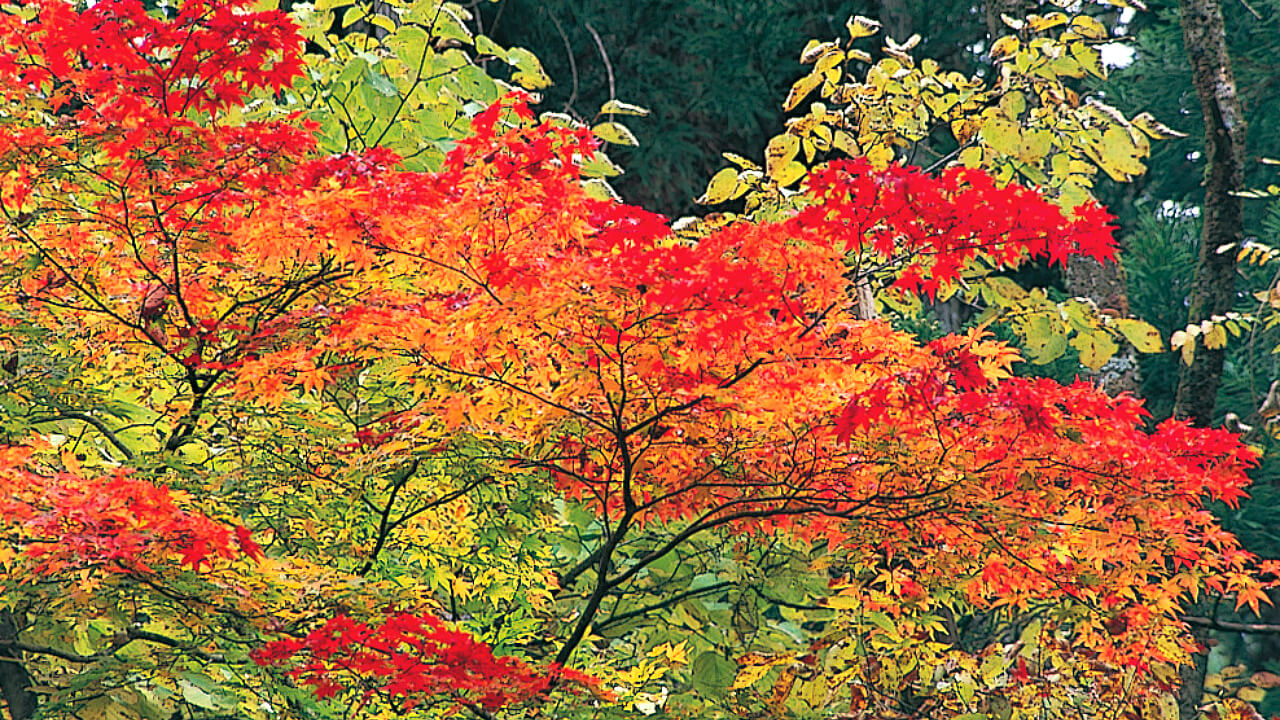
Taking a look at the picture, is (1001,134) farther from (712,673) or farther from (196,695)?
(196,695)

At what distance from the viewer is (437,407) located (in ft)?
A: 9.07

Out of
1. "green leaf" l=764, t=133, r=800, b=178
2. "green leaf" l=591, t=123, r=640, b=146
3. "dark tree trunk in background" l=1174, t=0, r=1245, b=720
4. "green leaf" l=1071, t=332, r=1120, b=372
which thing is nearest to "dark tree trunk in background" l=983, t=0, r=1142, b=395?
A: "dark tree trunk in background" l=1174, t=0, r=1245, b=720

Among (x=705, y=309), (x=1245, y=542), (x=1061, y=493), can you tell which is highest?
(x=705, y=309)

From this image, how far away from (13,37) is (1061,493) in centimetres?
284

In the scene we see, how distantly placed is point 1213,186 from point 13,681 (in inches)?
202

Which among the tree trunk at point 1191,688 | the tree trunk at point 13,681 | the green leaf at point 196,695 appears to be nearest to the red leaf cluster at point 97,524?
the green leaf at point 196,695

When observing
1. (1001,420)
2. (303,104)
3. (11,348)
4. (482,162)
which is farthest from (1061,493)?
(303,104)

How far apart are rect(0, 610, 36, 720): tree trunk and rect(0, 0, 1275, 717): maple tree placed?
0.01m

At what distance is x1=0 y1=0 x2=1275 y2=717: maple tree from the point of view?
8.30 feet

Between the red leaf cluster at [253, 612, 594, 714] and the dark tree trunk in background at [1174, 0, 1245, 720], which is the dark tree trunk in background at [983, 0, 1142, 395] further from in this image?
the red leaf cluster at [253, 612, 594, 714]

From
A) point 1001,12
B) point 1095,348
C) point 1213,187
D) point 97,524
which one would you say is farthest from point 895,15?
point 97,524

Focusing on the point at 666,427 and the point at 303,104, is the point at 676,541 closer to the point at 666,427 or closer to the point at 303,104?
the point at 666,427

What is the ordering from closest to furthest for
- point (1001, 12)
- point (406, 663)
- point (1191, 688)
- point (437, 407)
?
1. point (406, 663)
2. point (437, 407)
3. point (1001, 12)
4. point (1191, 688)

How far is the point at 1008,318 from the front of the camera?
15.0ft
